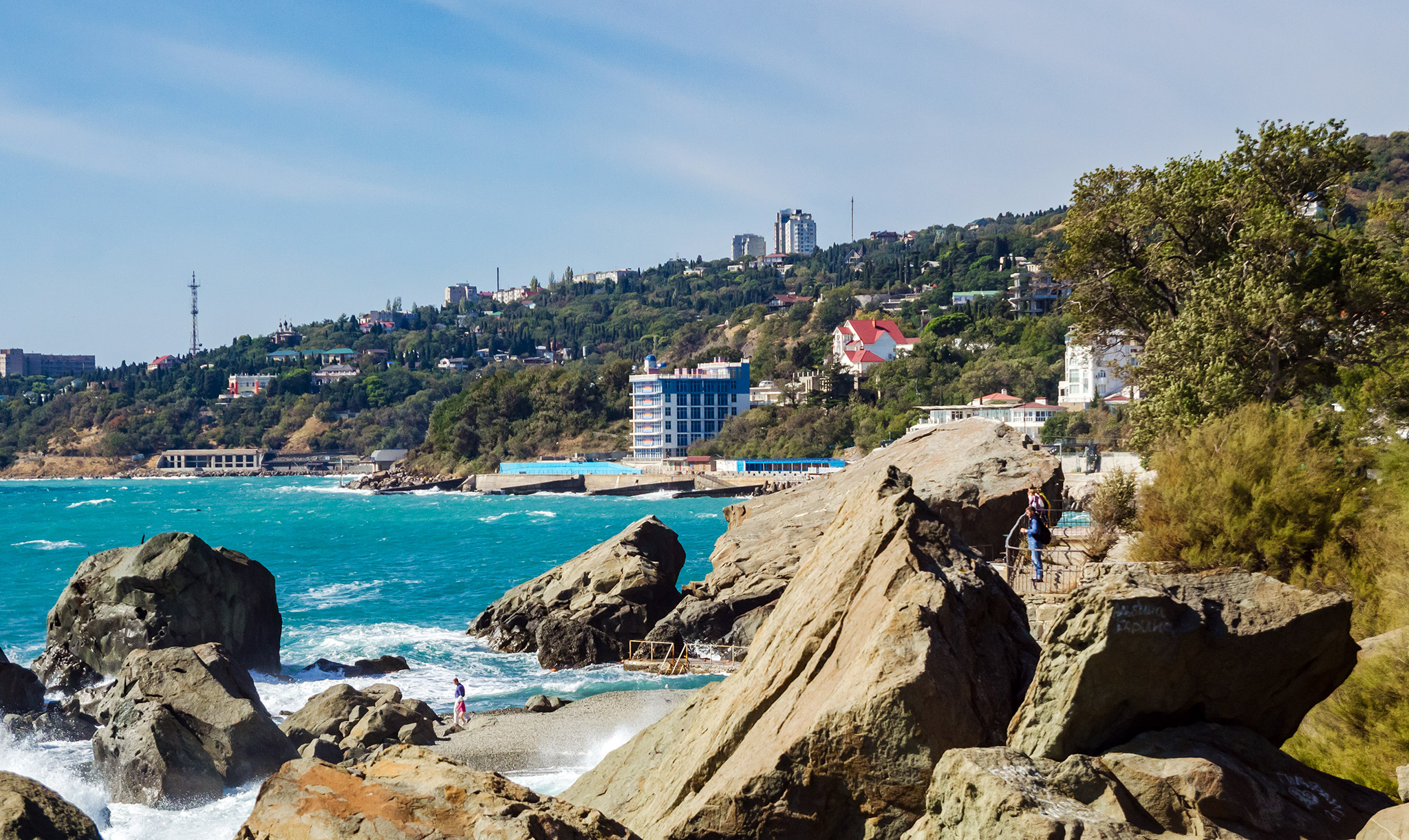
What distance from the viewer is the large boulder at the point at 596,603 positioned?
23109 millimetres

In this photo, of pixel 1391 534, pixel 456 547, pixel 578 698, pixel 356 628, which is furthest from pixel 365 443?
pixel 1391 534

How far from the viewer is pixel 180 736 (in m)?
13.4

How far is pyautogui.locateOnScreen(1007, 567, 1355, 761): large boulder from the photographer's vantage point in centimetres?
592

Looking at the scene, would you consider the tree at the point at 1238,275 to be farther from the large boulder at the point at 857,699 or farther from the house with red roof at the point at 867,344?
the house with red roof at the point at 867,344

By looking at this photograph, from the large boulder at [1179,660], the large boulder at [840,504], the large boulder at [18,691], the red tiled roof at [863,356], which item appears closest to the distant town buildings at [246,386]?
the red tiled roof at [863,356]

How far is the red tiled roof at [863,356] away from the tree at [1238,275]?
87.8 metres

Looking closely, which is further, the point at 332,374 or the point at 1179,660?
the point at 332,374

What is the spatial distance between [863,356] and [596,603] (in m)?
88.1

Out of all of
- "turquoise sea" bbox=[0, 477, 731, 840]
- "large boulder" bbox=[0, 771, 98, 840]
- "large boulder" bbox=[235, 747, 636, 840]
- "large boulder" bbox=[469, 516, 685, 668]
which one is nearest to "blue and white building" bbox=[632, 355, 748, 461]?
"turquoise sea" bbox=[0, 477, 731, 840]

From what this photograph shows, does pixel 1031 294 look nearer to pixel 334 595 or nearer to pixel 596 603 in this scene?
pixel 334 595

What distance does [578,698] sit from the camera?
19203mm

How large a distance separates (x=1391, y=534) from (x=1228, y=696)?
5926 millimetres

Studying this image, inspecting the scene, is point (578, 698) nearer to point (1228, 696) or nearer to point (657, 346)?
point (1228, 696)

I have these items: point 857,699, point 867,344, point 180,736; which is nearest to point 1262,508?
point 857,699
